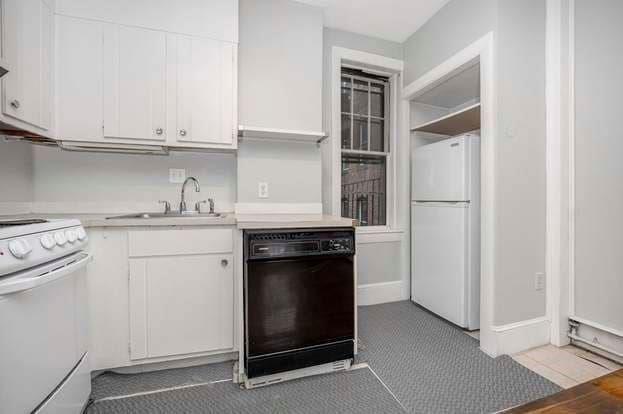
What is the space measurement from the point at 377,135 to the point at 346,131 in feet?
1.27

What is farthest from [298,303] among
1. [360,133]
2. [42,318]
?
[360,133]

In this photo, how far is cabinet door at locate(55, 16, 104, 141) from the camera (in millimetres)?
1698

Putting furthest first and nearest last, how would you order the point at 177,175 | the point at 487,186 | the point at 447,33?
the point at 447,33
the point at 177,175
the point at 487,186

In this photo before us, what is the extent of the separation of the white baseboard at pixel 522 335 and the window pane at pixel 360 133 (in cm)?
195

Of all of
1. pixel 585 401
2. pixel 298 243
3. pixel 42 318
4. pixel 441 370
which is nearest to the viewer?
pixel 585 401

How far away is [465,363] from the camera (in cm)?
179

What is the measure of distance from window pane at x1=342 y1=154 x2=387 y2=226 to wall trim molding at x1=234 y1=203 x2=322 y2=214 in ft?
1.97

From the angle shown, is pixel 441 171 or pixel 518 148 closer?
pixel 518 148

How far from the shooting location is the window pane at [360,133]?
2908mm

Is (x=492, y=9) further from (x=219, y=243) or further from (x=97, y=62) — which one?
(x=97, y=62)

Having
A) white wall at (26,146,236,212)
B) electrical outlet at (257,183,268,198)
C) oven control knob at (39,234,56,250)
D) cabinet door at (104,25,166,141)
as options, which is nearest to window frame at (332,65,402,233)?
electrical outlet at (257,183,268,198)

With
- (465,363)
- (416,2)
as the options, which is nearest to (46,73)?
(416,2)

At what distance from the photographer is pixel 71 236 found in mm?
1253

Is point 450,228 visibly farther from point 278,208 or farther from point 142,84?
point 142,84
